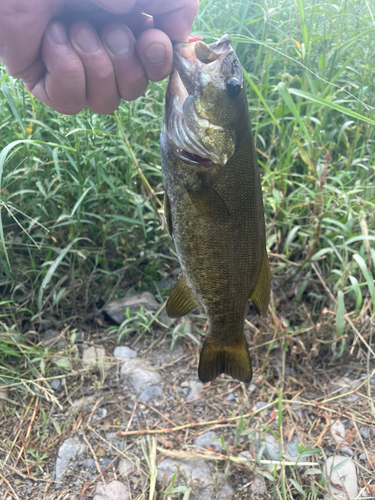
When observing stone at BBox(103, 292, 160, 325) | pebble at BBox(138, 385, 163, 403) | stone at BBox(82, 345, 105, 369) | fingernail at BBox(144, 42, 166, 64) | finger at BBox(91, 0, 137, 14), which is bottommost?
pebble at BBox(138, 385, 163, 403)

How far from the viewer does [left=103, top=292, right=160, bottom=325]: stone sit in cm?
268

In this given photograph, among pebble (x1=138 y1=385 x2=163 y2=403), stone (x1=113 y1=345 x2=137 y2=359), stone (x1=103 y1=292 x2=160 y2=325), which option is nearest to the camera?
pebble (x1=138 y1=385 x2=163 y2=403)

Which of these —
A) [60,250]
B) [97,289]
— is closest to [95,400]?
[97,289]

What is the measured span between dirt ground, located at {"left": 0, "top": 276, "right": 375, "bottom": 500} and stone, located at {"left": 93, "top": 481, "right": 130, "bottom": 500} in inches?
0.8

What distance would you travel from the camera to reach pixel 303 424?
2240 mm

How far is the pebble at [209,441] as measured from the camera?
84.0 inches

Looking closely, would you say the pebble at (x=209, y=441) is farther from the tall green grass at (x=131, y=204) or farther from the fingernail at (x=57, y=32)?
the fingernail at (x=57, y=32)

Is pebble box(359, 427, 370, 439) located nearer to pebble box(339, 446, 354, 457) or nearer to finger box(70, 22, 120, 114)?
pebble box(339, 446, 354, 457)

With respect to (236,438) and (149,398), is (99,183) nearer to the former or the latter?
(149,398)

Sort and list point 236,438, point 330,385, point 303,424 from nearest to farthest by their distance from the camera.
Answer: point 236,438 < point 303,424 < point 330,385

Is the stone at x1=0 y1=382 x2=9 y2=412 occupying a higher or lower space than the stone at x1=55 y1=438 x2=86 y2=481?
higher

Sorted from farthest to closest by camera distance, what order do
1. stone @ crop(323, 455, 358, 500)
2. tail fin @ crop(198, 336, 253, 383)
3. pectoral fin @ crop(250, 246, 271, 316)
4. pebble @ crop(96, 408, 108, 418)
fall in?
pebble @ crop(96, 408, 108, 418)
stone @ crop(323, 455, 358, 500)
tail fin @ crop(198, 336, 253, 383)
pectoral fin @ crop(250, 246, 271, 316)

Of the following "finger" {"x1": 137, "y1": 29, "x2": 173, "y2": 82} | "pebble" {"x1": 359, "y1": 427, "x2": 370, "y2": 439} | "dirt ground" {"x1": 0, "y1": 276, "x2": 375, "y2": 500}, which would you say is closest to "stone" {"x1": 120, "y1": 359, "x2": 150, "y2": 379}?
"dirt ground" {"x1": 0, "y1": 276, "x2": 375, "y2": 500}

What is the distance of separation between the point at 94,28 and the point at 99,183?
1.11 meters
